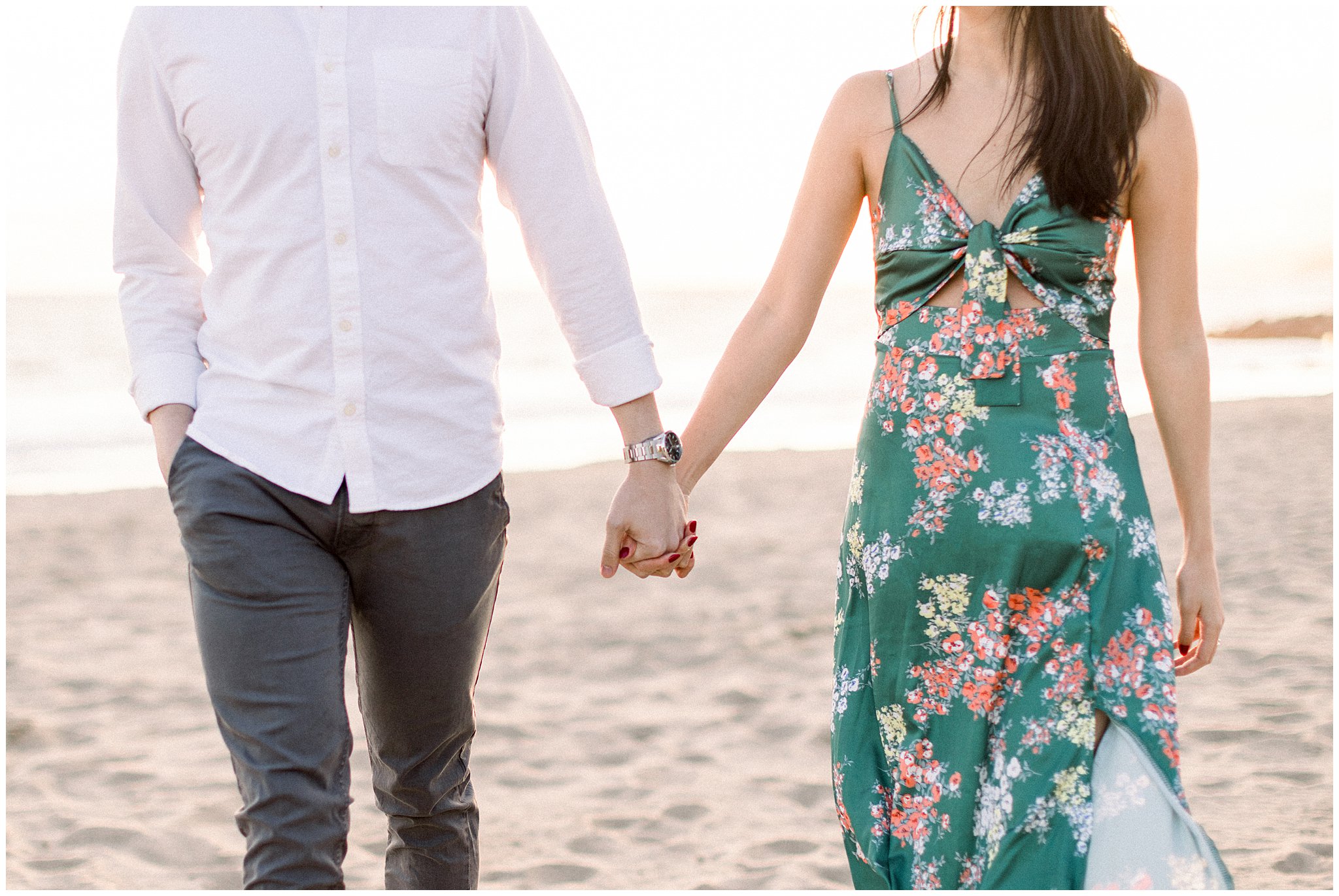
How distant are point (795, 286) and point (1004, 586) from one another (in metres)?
0.70

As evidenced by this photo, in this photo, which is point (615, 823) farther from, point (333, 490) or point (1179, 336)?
point (1179, 336)

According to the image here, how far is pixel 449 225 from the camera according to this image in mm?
2193

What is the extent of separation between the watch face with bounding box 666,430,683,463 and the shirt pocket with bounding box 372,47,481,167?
0.63 metres

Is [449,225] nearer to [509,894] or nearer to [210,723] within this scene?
[509,894]

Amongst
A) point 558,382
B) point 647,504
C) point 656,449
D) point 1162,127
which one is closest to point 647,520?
point 647,504

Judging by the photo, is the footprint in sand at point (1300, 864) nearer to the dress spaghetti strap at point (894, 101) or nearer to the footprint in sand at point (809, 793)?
the footprint in sand at point (809, 793)

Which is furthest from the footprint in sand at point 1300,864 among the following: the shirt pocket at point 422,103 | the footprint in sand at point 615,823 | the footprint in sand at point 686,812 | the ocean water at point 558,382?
the ocean water at point 558,382

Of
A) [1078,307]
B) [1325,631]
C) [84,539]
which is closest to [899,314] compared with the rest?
Result: [1078,307]

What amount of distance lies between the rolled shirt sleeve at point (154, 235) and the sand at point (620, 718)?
2.03 meters

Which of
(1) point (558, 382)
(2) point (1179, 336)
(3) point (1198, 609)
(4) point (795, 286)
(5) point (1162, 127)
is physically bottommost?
(1) point (558, 382)

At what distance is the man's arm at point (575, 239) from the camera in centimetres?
227

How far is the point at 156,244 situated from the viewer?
2.34 metres

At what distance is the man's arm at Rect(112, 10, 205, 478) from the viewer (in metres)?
2.25

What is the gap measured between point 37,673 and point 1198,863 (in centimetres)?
517
